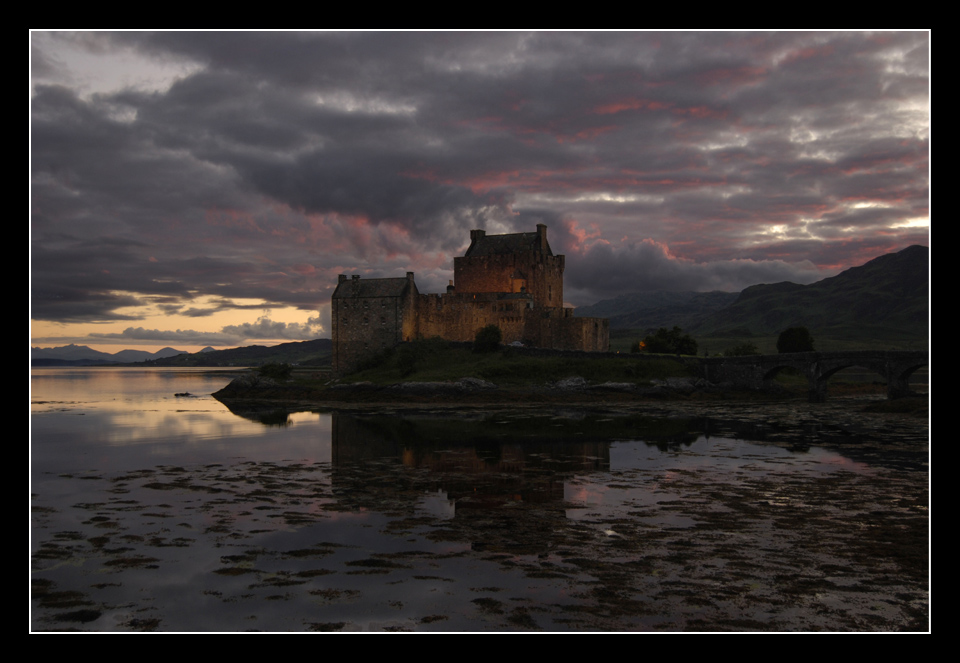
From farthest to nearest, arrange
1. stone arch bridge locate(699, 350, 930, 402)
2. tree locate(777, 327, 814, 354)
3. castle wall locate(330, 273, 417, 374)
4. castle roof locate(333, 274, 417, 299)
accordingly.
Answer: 1. tree locate(777, 327, 814, 354)
2. castle roof locate(333, 274, 417, 299)
3. castle wall locate(330, 273, 417, 374)
4. stone arch bridge locate(699, 350, 930, 402)

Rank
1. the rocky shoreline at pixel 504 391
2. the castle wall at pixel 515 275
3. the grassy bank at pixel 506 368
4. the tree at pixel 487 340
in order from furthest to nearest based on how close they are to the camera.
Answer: the castle wall at pixel 515 275
the tree at pixel 487 340
the grassy bank at pixel 506 368
the rocky shoreline at pixel 504 391

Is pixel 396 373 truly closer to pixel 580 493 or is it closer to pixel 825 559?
pixel 580 493

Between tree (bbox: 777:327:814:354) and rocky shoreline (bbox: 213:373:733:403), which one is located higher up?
tree (bbox: 777:327:814:354)

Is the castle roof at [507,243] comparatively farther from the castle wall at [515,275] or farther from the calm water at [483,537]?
the calm water at [483,537]

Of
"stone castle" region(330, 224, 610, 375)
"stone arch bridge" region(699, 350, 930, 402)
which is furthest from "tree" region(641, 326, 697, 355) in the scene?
"stone arch bridge" region(699, 350, 930, 402)

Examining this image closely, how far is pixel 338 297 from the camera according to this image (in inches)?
2904

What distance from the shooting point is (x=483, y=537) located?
13383 millimetres

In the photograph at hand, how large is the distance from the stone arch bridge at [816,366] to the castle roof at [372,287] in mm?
Result: 34393

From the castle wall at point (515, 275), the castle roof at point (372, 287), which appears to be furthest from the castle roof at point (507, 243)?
the castle roof at point (372, 287)

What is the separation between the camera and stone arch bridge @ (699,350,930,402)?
51.1 meters

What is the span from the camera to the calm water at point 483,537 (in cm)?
923

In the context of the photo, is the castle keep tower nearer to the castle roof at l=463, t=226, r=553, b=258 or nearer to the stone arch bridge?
the castle roof at l=463, t=226, r=553, b=258

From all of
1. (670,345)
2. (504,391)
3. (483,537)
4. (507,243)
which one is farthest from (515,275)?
(483,537)
